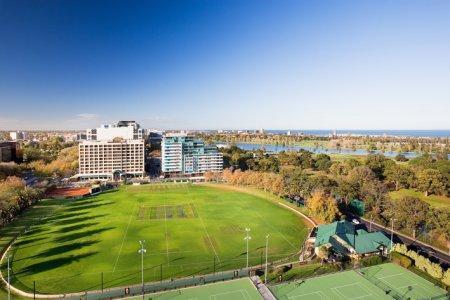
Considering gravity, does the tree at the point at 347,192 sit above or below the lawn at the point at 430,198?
above

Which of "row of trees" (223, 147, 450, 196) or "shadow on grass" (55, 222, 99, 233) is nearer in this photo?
"shadow on grass" (55, 222, 99, 233)

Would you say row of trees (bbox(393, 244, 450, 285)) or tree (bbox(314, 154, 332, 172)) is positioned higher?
tree (bbox(314, 154, 332, 172))

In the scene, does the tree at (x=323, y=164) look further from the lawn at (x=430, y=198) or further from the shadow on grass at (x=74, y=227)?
the shadow on grass at (x=74, y=227)

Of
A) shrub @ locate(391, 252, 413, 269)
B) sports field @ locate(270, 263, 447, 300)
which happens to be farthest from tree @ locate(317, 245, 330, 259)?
shrub @ locate(391, 252, 413, 269)

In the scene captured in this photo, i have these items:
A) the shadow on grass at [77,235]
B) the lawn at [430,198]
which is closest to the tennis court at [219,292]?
the shadow on grass at [77,235]

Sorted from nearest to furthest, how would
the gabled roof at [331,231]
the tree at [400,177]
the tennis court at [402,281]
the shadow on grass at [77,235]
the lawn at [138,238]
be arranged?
the tennis court at [402,281] < the lawn at [138,238] < the gabled roof at [331,231] < the shadow on grass at [77,235] < the tree at [400,177]

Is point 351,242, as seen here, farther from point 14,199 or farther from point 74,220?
point 14,199

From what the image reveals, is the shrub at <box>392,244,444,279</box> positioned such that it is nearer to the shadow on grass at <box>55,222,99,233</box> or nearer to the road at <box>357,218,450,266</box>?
the road at <box>357,218,450,266</box>

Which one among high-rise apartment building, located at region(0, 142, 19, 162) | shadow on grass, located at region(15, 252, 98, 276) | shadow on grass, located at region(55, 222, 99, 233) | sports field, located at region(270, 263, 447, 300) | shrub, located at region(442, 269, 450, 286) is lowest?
shadow on grass, located at region(15, 252, 98, 276)
